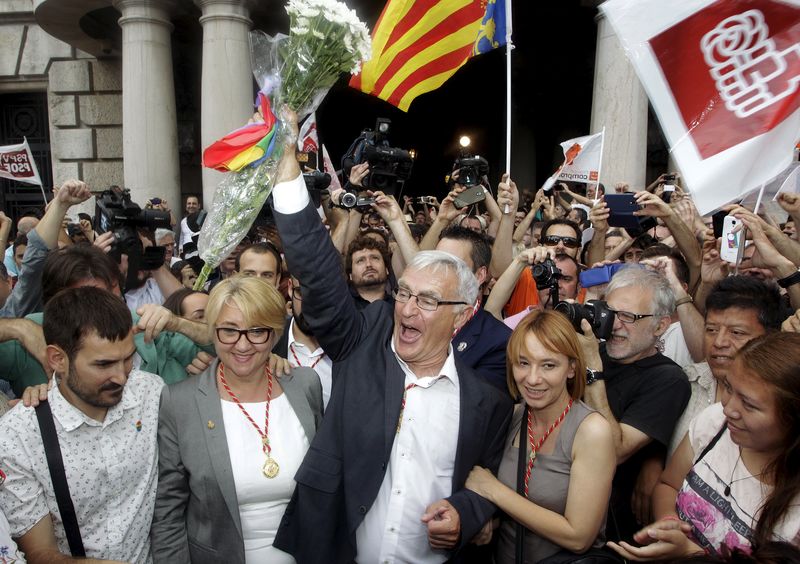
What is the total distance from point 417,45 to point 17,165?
6.82 metres

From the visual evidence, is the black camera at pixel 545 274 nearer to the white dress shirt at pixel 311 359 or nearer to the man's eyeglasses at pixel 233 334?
the white dress shirt at pixel 311 359

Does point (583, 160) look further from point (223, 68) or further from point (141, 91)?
point (141, 91)

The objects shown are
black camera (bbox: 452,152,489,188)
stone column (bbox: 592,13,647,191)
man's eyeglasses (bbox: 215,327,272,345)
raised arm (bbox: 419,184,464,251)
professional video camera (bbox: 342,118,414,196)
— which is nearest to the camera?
man's eyeglasses (bbox: 215,327,272,345)

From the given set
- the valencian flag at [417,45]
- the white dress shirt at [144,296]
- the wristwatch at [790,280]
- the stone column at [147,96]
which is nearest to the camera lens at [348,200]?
the valencian flag at [417,45]

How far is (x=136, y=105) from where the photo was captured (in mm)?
9586

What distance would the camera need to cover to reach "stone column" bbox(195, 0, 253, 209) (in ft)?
28.6

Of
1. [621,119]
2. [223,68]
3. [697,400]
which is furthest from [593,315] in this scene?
[223,68]

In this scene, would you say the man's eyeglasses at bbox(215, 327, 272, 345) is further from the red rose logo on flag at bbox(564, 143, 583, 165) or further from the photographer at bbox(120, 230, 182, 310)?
the red rose logo on flag at bbox(564, 143, 583, 165)

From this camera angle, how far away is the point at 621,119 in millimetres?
8086

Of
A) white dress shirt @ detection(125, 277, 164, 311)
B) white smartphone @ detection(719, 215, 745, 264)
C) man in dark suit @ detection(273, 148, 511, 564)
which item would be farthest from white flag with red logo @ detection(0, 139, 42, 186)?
white smartphone @ detection(719, 215, 745, 264)

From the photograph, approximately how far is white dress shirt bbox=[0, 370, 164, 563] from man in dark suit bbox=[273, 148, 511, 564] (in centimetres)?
51

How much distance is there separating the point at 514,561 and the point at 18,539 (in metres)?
1.64

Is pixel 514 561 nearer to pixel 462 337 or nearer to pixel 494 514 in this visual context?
Result: pixel 494 514

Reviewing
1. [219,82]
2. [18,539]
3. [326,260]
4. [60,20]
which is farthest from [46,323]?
[60,20]
